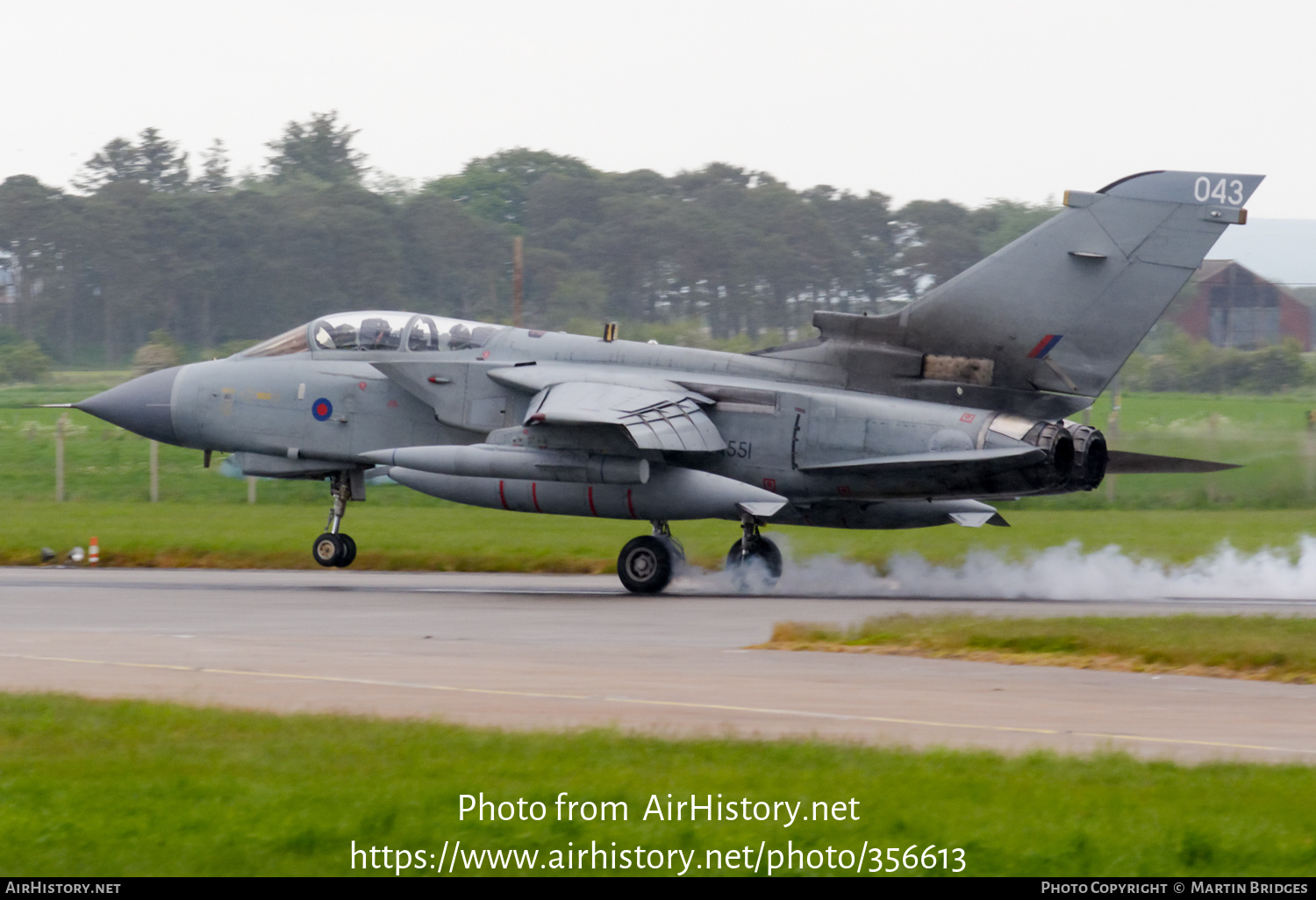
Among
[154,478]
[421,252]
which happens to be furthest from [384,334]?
[421,252]

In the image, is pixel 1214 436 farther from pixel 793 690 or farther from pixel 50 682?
pixel 50 682

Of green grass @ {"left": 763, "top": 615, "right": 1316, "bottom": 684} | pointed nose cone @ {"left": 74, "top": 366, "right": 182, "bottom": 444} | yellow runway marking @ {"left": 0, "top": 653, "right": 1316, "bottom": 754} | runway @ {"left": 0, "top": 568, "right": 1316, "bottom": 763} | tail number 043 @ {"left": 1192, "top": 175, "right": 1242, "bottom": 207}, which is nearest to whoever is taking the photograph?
yellow runway marking @ {"left": 0, "top": 653, "right": 1316, "bottom": 754}

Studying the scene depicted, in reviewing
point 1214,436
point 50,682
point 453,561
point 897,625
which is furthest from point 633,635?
point 1214,436

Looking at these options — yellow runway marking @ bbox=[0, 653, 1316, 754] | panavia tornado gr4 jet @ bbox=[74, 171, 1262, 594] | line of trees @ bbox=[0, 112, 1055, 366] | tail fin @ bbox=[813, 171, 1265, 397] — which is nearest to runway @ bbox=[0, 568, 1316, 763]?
yellow runway marking @ bbox=[0, 653, 1316, 754]

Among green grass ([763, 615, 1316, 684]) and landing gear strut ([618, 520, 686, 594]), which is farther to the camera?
landing gear strut ([618, 520, 686, 594])

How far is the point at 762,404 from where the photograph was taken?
19672mm

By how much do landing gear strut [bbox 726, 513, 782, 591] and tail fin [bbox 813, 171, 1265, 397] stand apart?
10.1 feet

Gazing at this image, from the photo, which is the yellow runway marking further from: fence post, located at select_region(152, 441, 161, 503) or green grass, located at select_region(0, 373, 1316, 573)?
fence post, located at select_region(152, 441, 161, 503)

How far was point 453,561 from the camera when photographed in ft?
77.4

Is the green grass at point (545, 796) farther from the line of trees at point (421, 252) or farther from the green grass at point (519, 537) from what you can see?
the line of trees at point (421, 252)

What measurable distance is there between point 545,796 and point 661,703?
345 cm

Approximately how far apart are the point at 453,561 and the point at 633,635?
9112mm

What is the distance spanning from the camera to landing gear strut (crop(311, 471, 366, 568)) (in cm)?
2095

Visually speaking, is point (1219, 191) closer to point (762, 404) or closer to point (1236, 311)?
point (762, 404)
